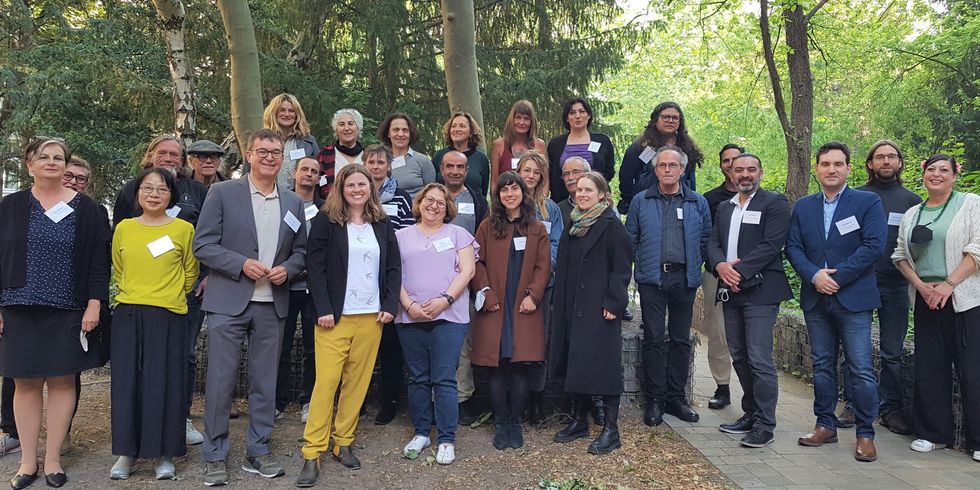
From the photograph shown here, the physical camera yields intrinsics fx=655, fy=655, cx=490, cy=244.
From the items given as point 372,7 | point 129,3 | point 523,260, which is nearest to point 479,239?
point 523,260

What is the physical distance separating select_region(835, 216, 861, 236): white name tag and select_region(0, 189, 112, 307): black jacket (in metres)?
5.05

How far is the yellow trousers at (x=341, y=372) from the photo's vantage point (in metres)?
4.20

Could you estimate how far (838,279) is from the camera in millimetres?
4684

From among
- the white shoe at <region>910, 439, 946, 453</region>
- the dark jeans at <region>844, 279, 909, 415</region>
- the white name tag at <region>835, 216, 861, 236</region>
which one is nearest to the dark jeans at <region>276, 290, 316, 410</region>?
the white name tag at <region>835, 216, 861, 236</region>

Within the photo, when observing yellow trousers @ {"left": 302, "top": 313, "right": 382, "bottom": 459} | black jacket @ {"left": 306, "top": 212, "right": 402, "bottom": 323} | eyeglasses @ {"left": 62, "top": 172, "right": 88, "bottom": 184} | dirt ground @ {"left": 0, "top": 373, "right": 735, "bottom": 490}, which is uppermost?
eyeglasses @ {"left": 62, "top": 172, "right": 88, "bottom": 184}

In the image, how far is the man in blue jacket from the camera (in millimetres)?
5148

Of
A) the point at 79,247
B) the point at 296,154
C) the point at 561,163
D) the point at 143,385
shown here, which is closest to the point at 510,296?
the point at 561,163

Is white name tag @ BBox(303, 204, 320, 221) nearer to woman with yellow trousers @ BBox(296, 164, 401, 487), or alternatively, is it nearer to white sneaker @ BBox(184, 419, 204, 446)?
woman with yellow trousers @ BBox(296, 164, 401, 487)

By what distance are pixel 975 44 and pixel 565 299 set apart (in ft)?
47.9

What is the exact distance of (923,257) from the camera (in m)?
4.82

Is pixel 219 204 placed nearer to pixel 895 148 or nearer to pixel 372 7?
pixel 895 148

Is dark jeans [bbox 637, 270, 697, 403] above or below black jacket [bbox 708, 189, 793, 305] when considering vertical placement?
below

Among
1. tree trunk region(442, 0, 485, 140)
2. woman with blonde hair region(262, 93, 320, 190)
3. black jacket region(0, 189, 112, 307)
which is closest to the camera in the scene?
black jacket region(0, 189, 112, 307)

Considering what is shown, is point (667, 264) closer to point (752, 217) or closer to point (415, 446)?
point (752, 217)
